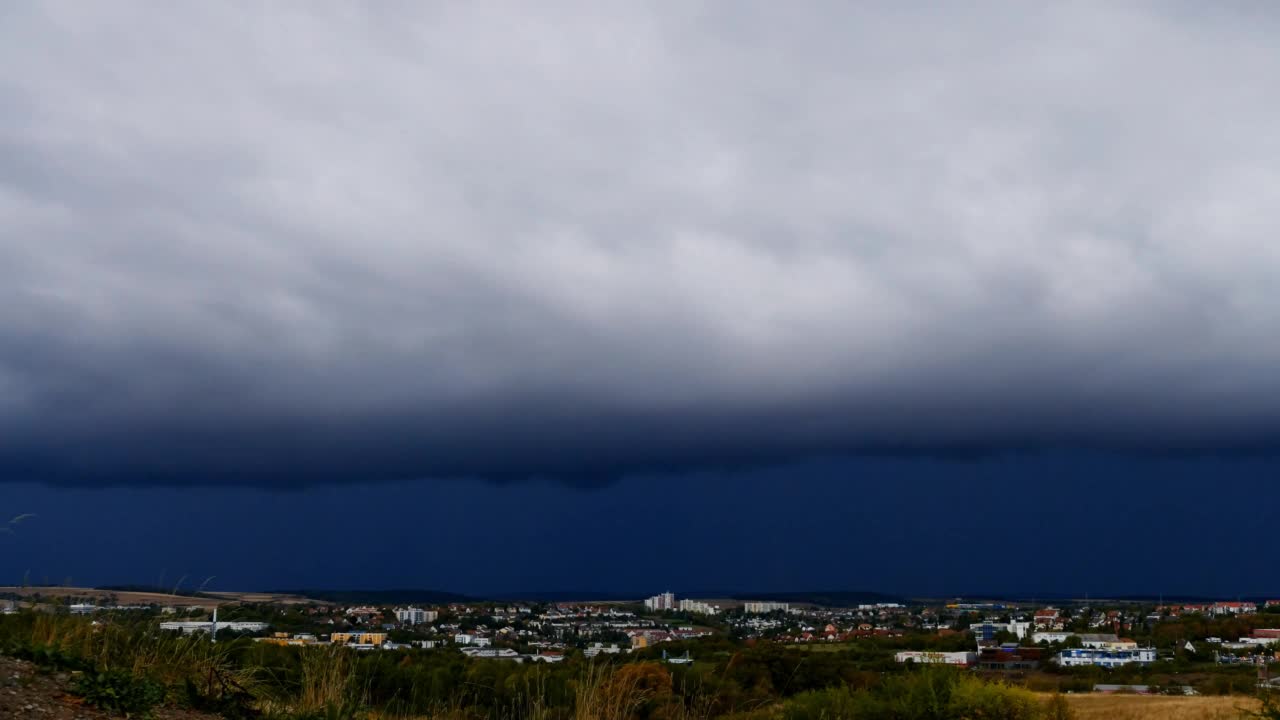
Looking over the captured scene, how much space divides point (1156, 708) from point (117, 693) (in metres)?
29.4

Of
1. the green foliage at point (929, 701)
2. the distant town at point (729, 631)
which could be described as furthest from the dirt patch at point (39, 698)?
the green foliage at point (929, 701)

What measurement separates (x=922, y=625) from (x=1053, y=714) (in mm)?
83792

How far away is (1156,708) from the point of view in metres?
28.8

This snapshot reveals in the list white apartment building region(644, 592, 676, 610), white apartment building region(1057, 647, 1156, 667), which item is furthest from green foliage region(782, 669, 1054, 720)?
white apartment building region(644, 592, 676, 610)

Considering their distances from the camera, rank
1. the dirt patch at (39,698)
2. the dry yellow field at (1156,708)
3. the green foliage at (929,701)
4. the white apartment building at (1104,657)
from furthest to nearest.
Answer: the white apartment building at (1104,657) → the dry yellow field at (1156,708) → the green foliage at (929,701) → the dirt patch at (39,698)

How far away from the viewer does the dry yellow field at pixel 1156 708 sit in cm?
2467

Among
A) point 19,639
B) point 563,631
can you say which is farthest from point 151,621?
point 563,631

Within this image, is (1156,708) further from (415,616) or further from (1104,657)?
(415,616)

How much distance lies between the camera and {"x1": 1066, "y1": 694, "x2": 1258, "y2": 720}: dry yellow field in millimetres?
24672

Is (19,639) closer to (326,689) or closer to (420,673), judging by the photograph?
(326,689)

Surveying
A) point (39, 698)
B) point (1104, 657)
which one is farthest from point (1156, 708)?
point (1104, 657)

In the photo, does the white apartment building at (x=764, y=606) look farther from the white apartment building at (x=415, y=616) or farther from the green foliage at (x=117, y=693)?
the green foliage at (x=117, y=693)

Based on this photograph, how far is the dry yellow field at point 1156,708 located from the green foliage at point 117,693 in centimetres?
2169

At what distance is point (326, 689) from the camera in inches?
325
